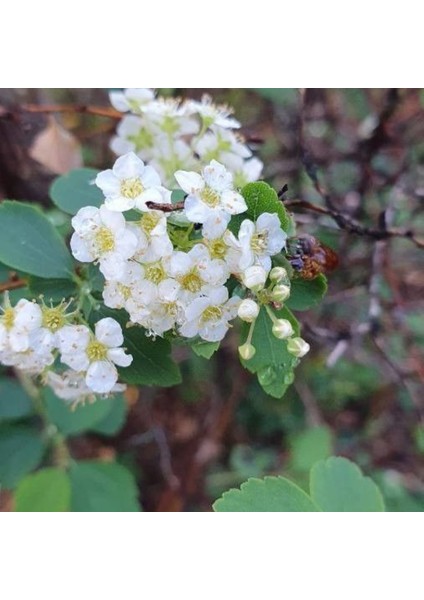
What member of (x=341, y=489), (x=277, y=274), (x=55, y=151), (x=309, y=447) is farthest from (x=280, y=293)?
(x=309, y=447)

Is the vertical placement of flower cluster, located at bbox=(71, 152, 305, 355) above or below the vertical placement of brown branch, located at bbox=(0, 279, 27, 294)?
above

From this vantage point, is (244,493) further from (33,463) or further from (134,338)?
(33,463)

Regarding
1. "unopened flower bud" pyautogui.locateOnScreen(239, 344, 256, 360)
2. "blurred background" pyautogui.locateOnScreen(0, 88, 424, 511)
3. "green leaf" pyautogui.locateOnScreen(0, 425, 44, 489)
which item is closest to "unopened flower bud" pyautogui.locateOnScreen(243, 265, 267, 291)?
"unopened flower bud" pyautogui.locateOnScreen(239, 344, 256, 360)

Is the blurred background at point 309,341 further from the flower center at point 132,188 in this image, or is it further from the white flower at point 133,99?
the flower center at point 132,188

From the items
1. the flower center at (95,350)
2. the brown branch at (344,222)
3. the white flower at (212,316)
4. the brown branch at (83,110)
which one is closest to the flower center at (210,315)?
the white flower at (212,316)

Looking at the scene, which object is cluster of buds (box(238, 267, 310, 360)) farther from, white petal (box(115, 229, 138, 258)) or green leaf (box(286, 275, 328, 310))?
white petal (box(115, 229, 138, 258))

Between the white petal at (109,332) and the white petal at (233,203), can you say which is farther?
the white petal at (109,332)
